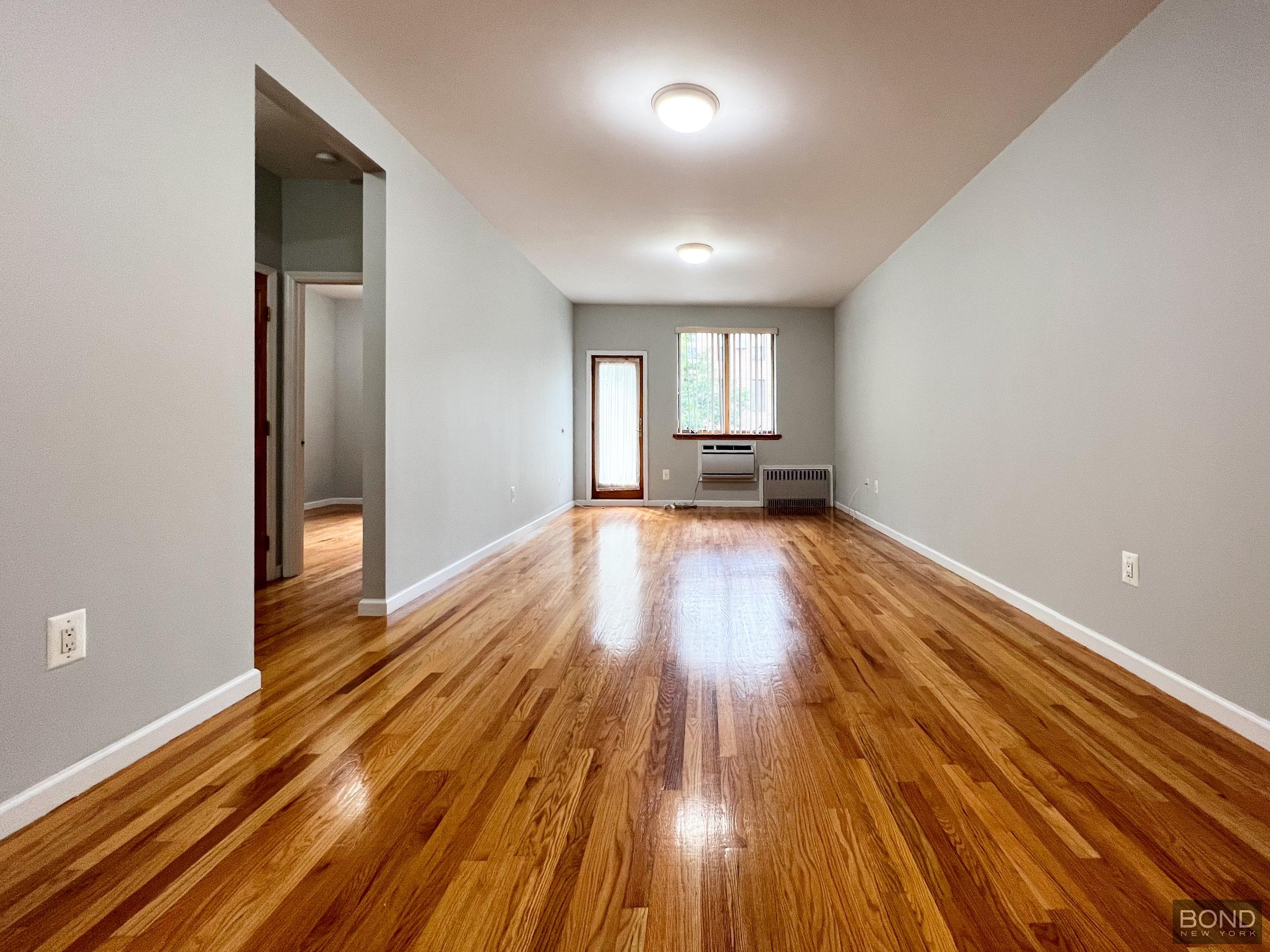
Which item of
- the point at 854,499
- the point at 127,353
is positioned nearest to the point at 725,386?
the point at 854,499

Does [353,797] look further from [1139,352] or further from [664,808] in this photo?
[1139,352]

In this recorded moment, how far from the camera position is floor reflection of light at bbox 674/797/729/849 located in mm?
1287

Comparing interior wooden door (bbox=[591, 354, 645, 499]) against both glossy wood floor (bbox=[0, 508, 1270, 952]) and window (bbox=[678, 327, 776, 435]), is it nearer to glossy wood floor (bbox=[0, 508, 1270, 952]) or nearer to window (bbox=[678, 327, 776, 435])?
window (bbox=[678, 327, 776, 435])

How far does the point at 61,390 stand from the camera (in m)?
1.46

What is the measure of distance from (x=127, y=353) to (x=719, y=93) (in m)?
2.53

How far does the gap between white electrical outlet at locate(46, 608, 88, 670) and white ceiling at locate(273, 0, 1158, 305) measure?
2.14 m

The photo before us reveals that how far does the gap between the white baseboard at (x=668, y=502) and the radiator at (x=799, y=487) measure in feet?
0.93

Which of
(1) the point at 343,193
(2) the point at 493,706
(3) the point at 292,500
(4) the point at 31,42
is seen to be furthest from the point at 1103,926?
(1) the point at 343,193

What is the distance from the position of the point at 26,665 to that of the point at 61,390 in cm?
62

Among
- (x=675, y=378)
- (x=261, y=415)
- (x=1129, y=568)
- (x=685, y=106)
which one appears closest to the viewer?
(x=1129, y=568)

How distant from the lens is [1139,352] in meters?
2.26

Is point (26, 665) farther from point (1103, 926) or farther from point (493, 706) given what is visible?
point (1103, 926)

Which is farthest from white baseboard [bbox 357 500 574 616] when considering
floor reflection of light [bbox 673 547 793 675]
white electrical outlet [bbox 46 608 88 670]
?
white electrical outlet [bbox 46 608 88 670]

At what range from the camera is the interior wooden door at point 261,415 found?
12.0ft
